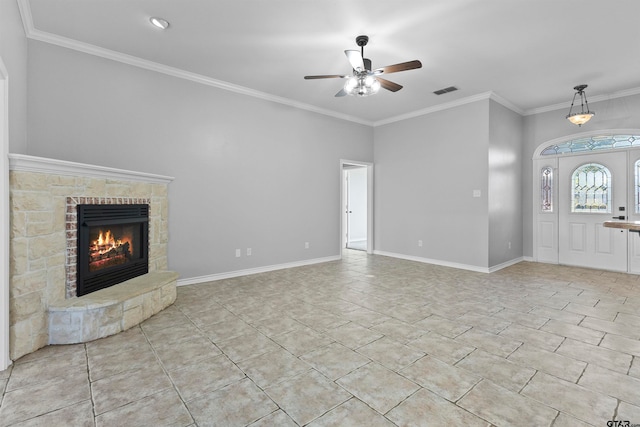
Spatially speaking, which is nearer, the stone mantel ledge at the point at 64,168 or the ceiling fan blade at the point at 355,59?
the stone mantel ledge at the point at 64,168

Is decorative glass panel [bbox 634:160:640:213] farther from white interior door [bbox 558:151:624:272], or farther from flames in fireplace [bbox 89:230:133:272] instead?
flames in fireplace [bbox 89:230:133:272]

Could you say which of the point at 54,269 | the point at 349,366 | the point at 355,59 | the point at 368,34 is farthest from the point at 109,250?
the point at 368,34

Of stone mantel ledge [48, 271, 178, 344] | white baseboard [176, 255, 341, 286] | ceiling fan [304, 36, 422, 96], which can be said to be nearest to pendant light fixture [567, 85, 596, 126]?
ceiling fan [304, 36, 422, 96]

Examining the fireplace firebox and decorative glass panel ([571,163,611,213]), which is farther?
decorative glass panel ([571,163,611,213])

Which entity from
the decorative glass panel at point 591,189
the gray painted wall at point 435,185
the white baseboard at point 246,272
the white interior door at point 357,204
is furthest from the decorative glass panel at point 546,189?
the white interior door at point 357,204

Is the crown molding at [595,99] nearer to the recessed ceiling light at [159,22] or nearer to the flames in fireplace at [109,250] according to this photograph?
the recessed ceiling light at [159,22]

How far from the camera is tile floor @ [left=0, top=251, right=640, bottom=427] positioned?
5.67 ft

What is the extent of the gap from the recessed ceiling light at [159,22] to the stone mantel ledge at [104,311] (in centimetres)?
267

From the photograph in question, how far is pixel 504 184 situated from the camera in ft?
18.6

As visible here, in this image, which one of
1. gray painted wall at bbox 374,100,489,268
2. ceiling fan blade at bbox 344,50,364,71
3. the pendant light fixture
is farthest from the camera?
gray painted wall at bbox 374,100,489,268

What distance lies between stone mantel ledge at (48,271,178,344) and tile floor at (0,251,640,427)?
0.34 ft

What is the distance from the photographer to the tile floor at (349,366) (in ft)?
5.67

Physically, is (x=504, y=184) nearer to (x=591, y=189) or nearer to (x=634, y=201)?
(x=591, y=189)

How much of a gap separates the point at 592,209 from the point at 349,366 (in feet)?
19.0
